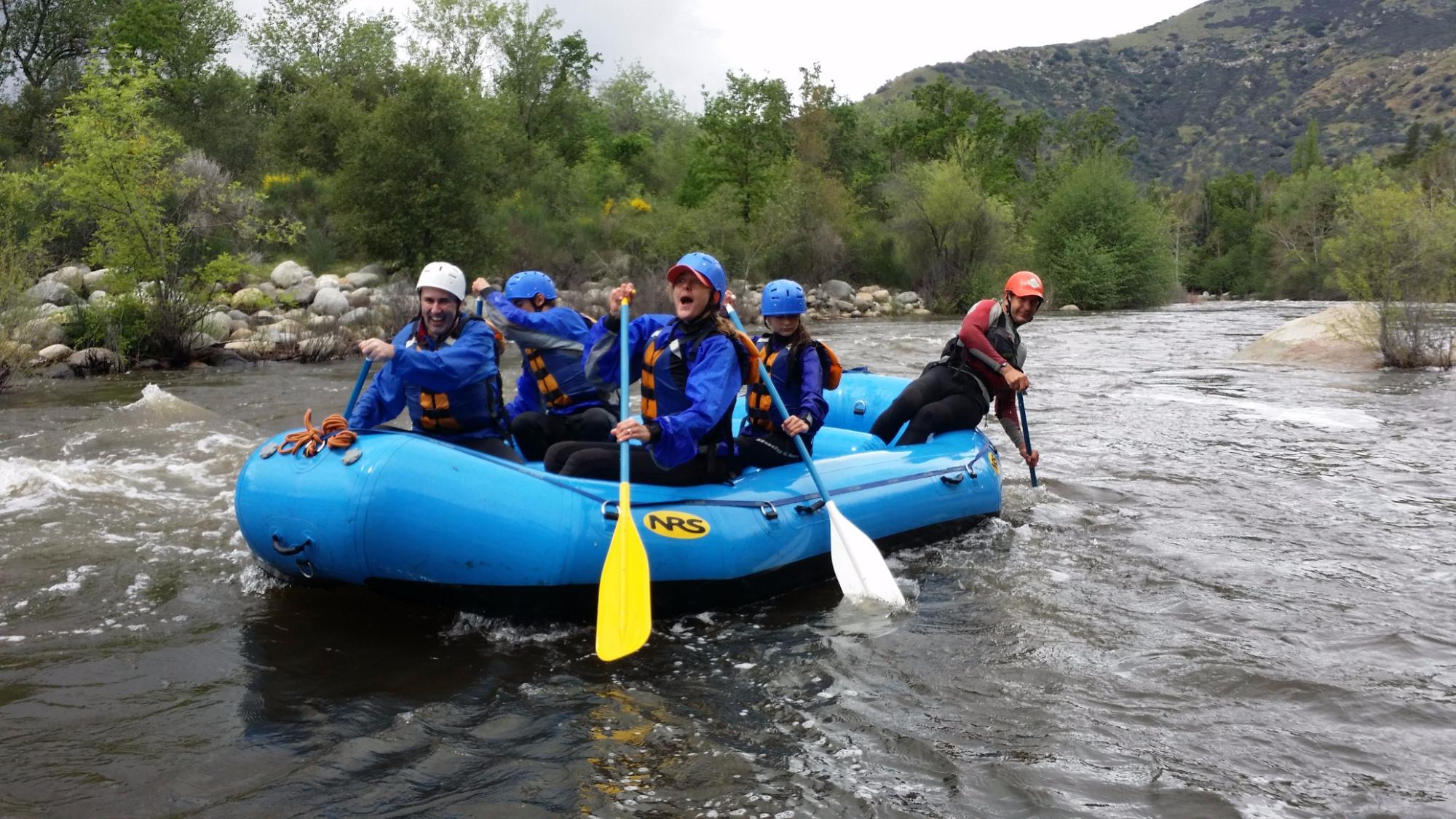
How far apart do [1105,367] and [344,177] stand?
1572cm

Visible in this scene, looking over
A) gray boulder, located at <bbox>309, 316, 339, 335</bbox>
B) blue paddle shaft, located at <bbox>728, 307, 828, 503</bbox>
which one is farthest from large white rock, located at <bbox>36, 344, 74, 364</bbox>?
blue paddle shaft, located at <bbox>728, 307, 828, 503</bbox>

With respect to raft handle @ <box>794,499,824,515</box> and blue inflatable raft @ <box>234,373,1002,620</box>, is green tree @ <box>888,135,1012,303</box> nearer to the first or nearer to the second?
raft handle @ <box>794,499,824,515</box>

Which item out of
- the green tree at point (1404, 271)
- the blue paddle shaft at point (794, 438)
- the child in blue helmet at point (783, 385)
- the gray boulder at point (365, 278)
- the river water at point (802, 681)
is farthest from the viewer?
the gray boulder at point (365, 278)

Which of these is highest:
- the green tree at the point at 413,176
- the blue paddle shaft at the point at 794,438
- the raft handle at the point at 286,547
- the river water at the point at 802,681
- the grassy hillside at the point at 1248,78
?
the grassy hillside at the point at 1248,78

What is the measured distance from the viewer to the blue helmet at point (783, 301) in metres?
5.51


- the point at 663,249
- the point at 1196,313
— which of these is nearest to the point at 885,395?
the point at 663,249

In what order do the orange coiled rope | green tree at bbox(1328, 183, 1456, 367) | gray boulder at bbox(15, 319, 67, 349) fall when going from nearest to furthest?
1. the orange coiled rope
2. gray boulder at bbox(15, 319, 67, 349)
3. green tree at bbox(1328, 183, 1456, 367)

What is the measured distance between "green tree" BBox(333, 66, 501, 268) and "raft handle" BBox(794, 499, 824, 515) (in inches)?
732

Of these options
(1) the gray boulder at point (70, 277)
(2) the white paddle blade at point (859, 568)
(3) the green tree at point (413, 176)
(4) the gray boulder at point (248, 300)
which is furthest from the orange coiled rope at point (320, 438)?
(3) the green tree at point (413, 176)

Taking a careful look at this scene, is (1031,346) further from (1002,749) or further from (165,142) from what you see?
(1002,749)

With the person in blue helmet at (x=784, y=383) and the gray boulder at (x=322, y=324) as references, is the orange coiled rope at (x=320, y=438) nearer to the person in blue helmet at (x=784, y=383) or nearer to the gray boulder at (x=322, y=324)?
the person in blue helmet at (x=784, y=383)

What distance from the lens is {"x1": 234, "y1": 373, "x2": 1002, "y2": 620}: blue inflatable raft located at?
3.90 metres

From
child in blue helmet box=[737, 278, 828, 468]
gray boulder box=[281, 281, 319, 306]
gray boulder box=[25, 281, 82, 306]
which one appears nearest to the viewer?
child in blue helmet box=[737, 278, 828, 468]

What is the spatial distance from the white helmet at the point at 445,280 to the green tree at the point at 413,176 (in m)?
17.9
